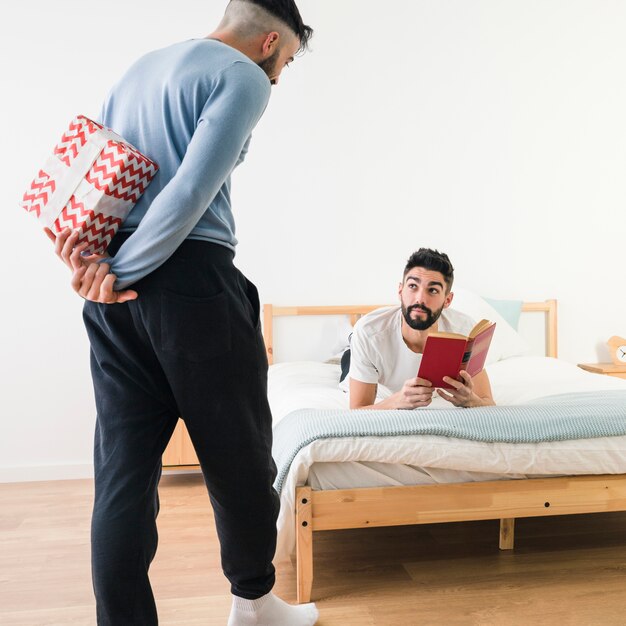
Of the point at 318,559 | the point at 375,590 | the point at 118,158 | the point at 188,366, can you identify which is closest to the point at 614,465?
the point at 375,590

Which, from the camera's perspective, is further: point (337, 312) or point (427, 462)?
point (337, 312)

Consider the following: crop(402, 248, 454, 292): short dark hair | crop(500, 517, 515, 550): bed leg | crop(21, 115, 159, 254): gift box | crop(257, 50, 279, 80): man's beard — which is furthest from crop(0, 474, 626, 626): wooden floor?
crop(257, 50, 279, 80): man's beard

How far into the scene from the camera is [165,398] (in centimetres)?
114

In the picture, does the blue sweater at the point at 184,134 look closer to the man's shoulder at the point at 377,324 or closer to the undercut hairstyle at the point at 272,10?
the undercut hairstyle at the point at 272,10

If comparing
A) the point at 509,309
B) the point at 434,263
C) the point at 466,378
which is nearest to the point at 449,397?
the point at 466,378

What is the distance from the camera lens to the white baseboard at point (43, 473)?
9.50ft

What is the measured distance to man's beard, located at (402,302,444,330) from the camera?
200cm

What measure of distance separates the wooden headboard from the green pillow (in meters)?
0.07

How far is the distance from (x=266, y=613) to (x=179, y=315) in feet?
2.17

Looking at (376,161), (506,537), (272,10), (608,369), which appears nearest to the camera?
(272,10)

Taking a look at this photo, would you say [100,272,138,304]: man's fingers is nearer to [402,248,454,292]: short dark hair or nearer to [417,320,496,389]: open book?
[417,320,496,389]: open book

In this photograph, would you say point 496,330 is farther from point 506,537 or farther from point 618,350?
point 506,537

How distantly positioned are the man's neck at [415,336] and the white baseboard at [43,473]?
5.22ft

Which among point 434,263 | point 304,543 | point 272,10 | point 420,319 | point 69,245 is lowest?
point 304,543
